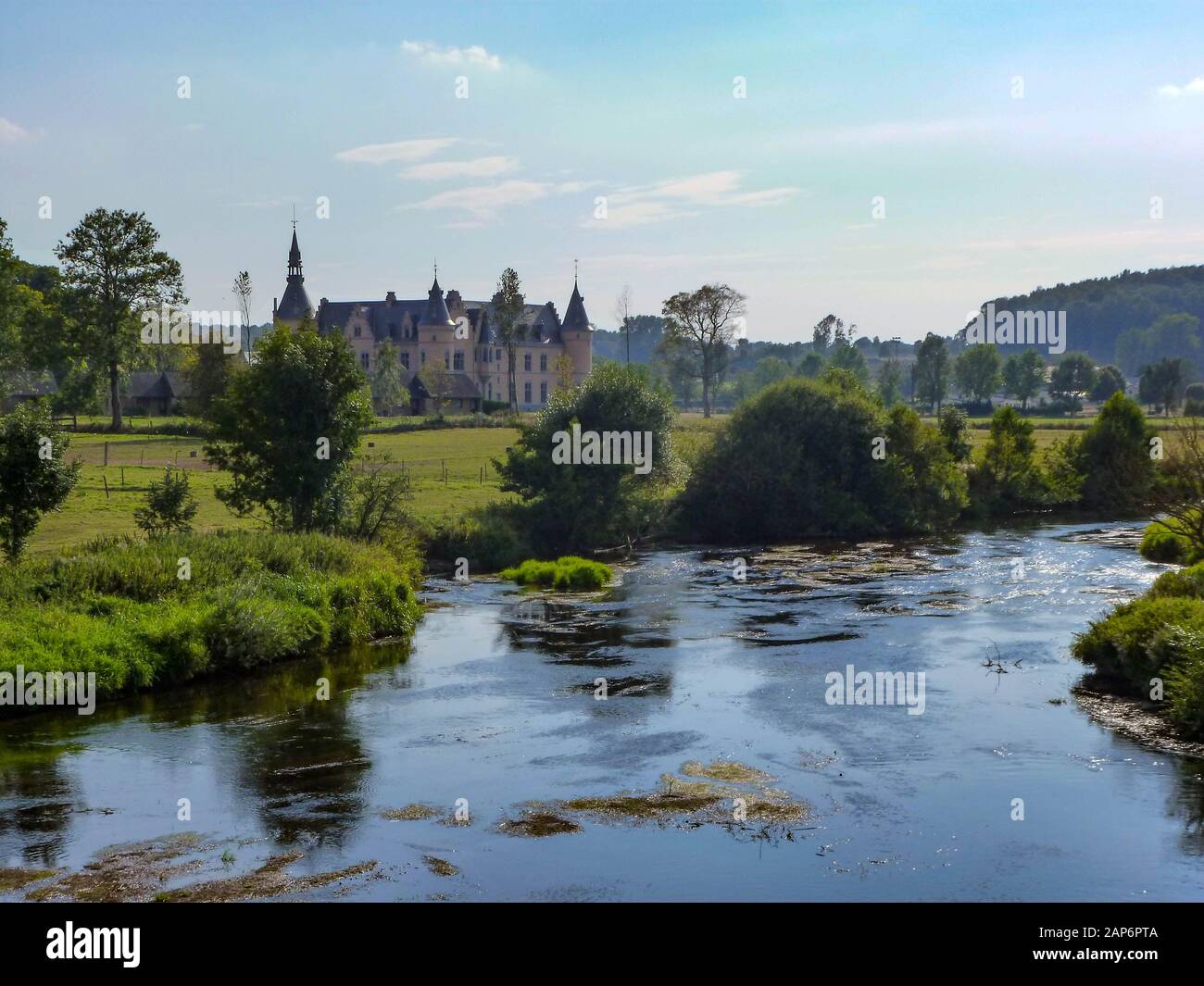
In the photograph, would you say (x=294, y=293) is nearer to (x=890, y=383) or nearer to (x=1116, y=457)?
(x=890, y=383)

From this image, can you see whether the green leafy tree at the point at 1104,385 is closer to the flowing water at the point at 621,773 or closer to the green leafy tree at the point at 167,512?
the flowing water at the point at 621,773

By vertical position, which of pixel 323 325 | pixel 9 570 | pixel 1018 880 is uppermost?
pixel 323 325

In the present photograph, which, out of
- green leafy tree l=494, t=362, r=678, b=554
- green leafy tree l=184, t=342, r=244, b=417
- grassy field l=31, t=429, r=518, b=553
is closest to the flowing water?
grassy field l=31, t=429, r=518, b=553

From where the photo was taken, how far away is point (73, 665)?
79.9 ft

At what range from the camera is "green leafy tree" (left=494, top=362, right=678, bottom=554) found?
149 feet

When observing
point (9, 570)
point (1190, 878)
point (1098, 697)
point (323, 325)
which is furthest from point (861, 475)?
point (323, 325)

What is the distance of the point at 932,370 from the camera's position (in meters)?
133

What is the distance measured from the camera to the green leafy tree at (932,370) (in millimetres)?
129125

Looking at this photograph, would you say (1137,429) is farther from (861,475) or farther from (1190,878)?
(1190,878)

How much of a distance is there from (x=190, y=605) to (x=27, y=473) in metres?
5.09

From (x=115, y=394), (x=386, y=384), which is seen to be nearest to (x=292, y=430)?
(x=115, y=394)

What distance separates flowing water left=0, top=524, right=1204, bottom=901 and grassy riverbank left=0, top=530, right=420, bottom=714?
2.80 ft

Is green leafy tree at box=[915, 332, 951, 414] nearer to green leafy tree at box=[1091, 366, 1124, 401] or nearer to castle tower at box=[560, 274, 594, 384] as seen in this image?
green leafy tree at box=[1091, 366, 1124, 401]
